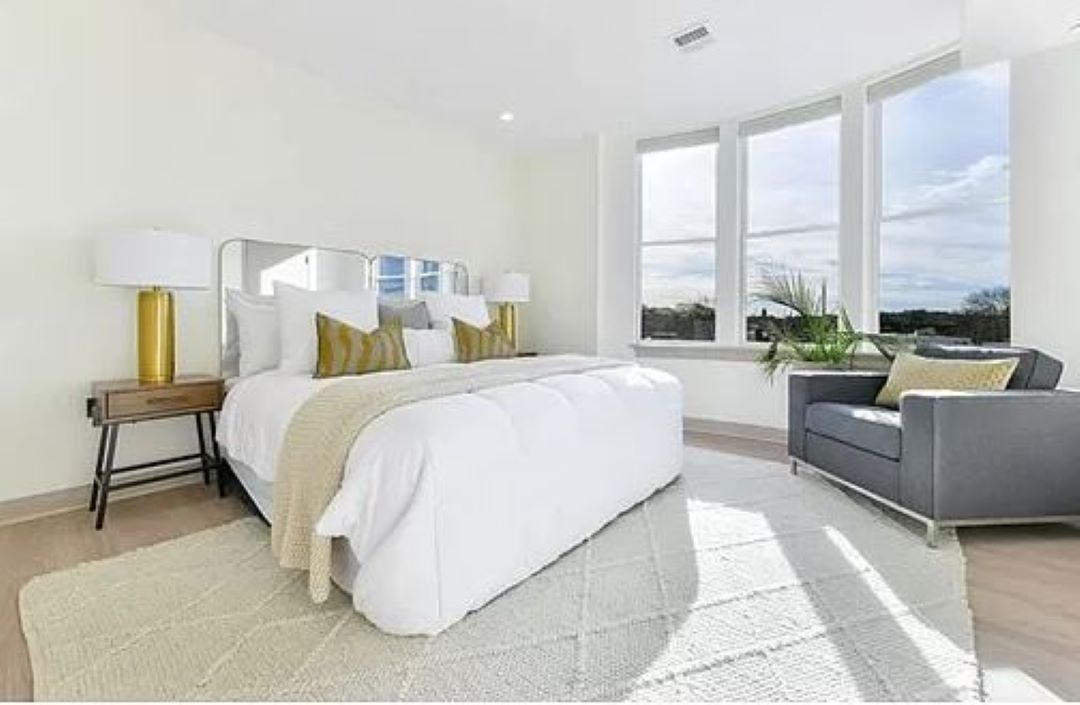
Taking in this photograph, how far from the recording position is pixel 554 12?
3.42 metres

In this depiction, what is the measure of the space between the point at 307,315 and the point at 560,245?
2994 mm

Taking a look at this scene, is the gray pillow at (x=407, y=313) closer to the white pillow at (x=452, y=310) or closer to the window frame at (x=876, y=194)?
the white pillow at (x=452, y=310)

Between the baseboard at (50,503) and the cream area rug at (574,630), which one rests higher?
the baseboard at (50,503)

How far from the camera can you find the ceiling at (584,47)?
11.1 ft

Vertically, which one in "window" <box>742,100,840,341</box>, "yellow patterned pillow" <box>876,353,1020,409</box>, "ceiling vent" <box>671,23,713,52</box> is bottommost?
"yellow patterned pillow" <box>876,353,1020,409</box>

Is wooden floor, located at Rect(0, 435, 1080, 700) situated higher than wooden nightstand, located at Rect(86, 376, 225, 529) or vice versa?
wooden nightstand, located at Rect(86, 376, 225, 529)

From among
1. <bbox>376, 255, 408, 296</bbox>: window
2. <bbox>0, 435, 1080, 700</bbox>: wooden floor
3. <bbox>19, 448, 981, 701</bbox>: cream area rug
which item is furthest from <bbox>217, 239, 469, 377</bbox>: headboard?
<bbox>19, 448, 981, 701</bbox>: cream area rug

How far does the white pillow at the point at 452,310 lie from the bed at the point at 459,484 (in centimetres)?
152

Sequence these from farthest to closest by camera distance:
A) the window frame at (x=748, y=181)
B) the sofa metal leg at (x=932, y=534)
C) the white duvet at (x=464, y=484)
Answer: the window frame at (x=748, y=181), the sofa metal leg at (x=932, y=534), the white duvet at (x=464, y=484)

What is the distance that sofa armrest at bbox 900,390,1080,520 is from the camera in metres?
2.61

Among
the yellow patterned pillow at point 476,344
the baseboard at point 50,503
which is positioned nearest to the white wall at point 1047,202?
the yellow patterned pillow at point 476,344

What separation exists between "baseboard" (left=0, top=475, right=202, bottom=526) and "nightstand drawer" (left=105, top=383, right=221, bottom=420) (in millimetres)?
614

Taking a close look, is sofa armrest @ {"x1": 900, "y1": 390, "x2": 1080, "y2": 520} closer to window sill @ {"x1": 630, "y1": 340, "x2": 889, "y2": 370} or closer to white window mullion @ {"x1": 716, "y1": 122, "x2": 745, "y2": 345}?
window sill @ {"x1": 630, "y1": 340, "x2": 889, "y2": 370}

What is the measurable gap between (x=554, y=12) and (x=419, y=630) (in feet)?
10.3
